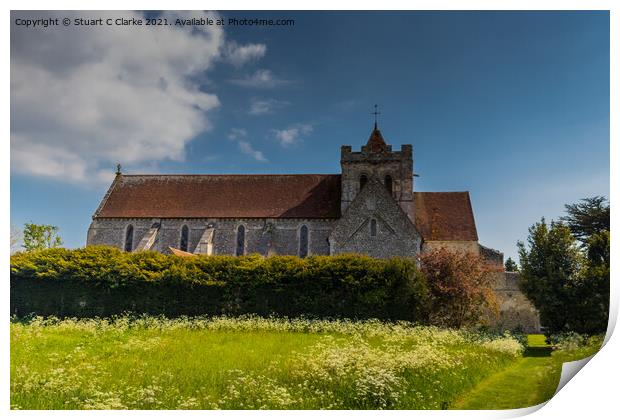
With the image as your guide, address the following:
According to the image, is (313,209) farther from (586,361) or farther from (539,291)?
(586,361)

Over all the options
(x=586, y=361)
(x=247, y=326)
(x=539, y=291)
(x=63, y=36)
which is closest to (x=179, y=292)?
(x=247, y=326)

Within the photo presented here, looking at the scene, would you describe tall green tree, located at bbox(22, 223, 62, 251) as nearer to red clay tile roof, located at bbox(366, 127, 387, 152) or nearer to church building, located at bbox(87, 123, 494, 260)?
church building, located at bbox(87, 123, 494, 260)

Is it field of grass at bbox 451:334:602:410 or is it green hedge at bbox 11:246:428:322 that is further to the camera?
green hedge at bbox 11:246:428:322

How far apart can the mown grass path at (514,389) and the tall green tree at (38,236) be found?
9466 millimetres

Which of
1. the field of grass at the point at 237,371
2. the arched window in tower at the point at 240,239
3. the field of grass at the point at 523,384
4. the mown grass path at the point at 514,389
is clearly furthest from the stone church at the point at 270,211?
the mown grass path at the point at 514,389

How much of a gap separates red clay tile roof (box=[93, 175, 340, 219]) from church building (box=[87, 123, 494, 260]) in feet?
0.17

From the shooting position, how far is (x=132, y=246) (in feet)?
85.5

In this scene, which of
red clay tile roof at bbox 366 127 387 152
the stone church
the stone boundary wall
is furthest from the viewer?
red clay tile roof at bbox 366 127 387 152

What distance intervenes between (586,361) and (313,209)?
57.0 feet

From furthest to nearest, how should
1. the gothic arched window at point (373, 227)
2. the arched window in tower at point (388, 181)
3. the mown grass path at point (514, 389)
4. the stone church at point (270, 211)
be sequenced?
the arched window in tower at point (388, 181) → the stone church at point (270, 211) → the gothic arched window at point (373, 227) → the mown grass path at point (514, 389)

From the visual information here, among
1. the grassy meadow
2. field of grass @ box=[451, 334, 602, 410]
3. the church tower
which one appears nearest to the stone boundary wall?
the church tower

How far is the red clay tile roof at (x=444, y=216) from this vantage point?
25.5 m

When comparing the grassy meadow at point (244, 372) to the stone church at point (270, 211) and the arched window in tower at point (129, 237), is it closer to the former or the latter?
the stone church at point (270, 211)

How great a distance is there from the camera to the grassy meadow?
757cm
